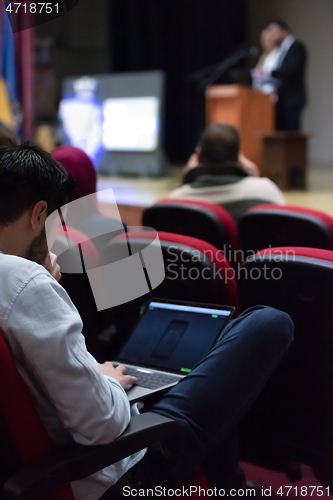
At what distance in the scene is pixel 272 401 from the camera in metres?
1.29

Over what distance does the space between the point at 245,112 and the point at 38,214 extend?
425 cm

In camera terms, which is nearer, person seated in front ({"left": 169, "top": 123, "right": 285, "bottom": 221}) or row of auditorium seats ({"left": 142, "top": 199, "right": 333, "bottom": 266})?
row of auditorium seats ({"left": 142, "top": 199, "right": 333, "bottom": 266})

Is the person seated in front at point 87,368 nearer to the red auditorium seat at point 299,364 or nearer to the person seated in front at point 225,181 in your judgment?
the red auditorium seat at point 299,364

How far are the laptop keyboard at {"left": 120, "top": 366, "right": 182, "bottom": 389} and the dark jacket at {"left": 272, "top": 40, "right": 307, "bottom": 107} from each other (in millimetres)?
4958

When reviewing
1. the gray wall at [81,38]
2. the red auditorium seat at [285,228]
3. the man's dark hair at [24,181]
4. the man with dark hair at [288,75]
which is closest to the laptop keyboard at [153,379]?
the man's dark hair at [24,181]

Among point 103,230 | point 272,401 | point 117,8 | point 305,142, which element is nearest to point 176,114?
point 117,8

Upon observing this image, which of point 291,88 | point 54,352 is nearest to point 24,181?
point 54,352

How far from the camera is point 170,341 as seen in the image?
1284 mm

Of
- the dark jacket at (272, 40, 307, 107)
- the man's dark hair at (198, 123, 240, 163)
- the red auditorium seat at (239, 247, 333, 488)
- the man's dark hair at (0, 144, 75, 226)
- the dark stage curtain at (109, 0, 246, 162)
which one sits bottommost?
the red auditorium seat at (239, 247, 333, 488)

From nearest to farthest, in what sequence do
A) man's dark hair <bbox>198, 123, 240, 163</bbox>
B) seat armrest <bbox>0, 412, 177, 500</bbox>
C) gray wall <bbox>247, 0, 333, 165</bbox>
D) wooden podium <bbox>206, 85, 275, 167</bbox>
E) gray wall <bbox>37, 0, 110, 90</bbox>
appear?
seat armrest <bbox>0, 412, 177, 500</bbox> → man's dark hair <bbox>198, 123, 240, 163</bbox> → wooden podium <bbox>206, 85, 275, 167</bbox> → gray wall <bbox>37, 0, 110, 90</bbox> → gray wall <bbox>247, 0, 333, 165</bbox>

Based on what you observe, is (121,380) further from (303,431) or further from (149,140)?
(149,140)

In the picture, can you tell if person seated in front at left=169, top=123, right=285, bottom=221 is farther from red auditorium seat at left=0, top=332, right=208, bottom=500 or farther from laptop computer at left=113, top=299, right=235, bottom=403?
red auditorium seat at left=0, top=332, right=208, bottom=500

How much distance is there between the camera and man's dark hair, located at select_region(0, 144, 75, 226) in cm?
93

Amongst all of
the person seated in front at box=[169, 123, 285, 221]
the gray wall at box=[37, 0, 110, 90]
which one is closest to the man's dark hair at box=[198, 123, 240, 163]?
the person seated in front at box=[169, 123, 285, 221]
